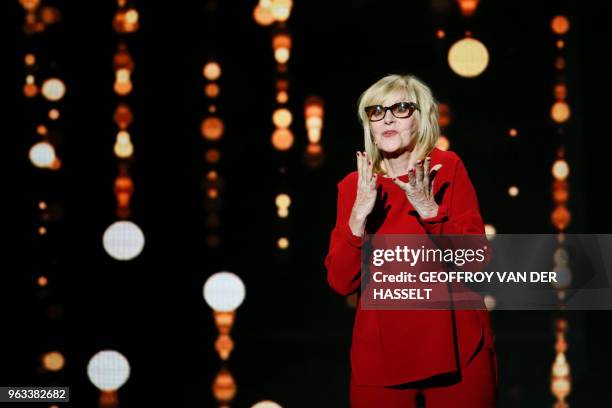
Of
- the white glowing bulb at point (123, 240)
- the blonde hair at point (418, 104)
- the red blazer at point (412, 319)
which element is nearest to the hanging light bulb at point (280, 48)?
the white glowing bulb at point (123, 240)

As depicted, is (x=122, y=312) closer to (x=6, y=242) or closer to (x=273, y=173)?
(x=6, y=242)

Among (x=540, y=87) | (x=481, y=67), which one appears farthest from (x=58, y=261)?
(x=540, y=87)

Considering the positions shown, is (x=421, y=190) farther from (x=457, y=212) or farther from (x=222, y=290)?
(x=222, y=290)

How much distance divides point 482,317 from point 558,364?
2.27 metres

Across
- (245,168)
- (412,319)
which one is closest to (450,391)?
(412,319)

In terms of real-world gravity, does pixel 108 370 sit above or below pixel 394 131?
below

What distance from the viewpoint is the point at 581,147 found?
3725 mm

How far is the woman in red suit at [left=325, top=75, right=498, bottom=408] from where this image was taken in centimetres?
144

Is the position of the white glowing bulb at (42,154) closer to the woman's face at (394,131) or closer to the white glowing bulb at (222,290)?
the white glowing bulb at (222,290)

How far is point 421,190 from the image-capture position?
142 centimetres

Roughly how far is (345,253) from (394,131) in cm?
26

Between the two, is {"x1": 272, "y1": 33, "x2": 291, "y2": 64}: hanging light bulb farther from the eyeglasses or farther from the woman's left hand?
the woman's left hand

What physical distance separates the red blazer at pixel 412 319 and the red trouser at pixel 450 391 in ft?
0.06

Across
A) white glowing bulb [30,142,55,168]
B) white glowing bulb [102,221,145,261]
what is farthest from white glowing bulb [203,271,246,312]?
white glowing bulb [30,142,55,168]
